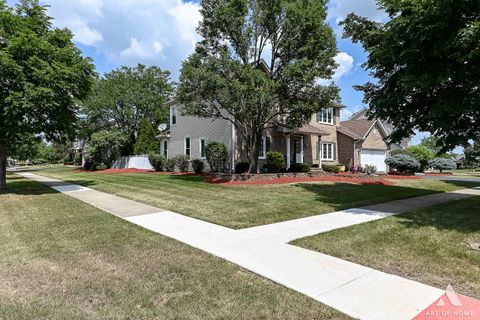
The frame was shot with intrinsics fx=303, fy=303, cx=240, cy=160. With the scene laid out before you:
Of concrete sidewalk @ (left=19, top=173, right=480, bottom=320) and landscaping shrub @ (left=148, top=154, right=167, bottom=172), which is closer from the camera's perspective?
concrete sidewalk @ (left=19, top=173, right=480, bottom=320)

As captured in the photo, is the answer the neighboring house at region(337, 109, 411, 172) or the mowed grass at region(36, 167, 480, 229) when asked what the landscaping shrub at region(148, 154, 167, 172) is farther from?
the neighboring house at region(337, 109, 411, 172)

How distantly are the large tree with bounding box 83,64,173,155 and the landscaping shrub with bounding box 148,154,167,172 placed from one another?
738 cm

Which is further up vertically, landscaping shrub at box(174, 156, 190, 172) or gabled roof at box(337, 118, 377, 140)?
gabled roof at box(337, 118, 377, 140)

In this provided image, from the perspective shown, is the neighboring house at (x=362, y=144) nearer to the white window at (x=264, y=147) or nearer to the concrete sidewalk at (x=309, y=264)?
the white window at (x=264, y=147)

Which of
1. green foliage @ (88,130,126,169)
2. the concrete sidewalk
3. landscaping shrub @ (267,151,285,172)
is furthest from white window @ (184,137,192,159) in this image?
the concrete sidewalk

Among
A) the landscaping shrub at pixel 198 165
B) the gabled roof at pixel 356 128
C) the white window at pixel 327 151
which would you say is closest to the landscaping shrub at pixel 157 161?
the landscaping shrub at pixel 198 165

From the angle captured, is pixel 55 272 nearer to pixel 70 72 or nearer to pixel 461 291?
pixel 461 291

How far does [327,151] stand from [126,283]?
23274mm

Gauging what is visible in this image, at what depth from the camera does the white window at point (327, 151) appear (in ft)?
82.2

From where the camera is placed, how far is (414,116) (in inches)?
402

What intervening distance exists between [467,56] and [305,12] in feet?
32.1

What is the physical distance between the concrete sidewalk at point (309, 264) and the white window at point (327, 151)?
16663 mm

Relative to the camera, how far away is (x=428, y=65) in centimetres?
888

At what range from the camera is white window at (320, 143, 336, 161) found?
82.2 feet
